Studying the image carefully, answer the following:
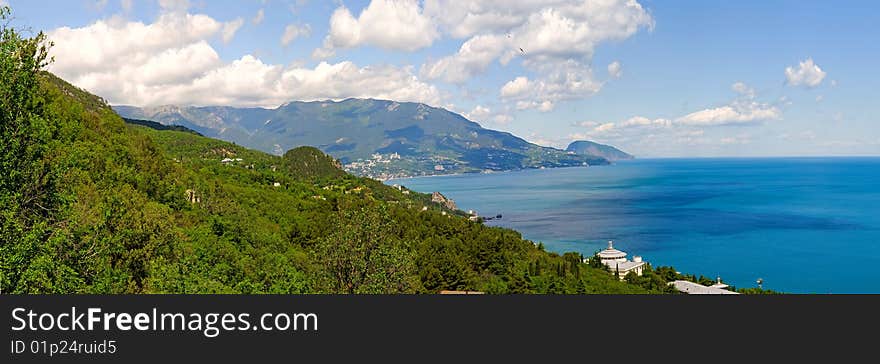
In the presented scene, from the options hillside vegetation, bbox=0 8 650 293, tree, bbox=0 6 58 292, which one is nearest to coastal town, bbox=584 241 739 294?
hillside vegetation, bbox=0 8 650 293

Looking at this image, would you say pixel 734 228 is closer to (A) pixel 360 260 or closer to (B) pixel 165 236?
(A) pixel 360 260

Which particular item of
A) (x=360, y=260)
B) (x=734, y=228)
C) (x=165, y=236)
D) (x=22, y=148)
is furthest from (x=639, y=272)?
(x=22, y=148)

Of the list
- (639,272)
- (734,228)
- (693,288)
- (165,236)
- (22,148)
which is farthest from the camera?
(734,228)

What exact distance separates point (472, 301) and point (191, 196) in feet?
121

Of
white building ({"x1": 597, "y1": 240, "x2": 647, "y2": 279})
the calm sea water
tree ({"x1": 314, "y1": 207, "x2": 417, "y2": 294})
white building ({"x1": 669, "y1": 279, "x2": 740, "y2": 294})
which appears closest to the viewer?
tree ({"x1": 314, "y1": 207, "x2": 417, "y2": 294})

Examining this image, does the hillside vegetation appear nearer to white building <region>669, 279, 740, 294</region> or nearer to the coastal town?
white building <region>669, 279, 740, 294</region>

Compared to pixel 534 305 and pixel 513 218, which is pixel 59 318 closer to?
pixel 534 305

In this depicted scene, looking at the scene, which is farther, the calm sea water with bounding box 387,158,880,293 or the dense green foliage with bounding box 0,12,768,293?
the calm sea water with bounding box 387,158,880,293

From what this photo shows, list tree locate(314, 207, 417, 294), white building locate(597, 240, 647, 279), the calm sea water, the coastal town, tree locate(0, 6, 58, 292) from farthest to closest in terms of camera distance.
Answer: the calm sea water
white building locate(597, 240, 647, 279)
the coastal town
tree locate(314, 207, 417, 294)
tree locate(0, 6, 58, 292)

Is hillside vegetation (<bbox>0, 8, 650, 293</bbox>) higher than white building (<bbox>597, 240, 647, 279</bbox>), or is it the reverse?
hillside vegetation (<bbox>0, 8, 650, 293</bbox>)

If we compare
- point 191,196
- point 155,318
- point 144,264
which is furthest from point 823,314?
point 191,196

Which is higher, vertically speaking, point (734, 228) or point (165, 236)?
point (165, 236)

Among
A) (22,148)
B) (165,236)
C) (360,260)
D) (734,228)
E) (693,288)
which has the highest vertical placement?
(22,148)

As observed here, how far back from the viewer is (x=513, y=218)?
5128 inches
